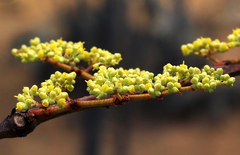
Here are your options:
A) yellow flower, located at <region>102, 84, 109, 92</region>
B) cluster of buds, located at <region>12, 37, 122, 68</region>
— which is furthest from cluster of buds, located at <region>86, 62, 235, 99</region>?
cluster of buds, located at <region>12, 37, 122, 68</region>

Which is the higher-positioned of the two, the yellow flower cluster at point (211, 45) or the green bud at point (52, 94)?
the yellow flower cluster at point (211, 45)

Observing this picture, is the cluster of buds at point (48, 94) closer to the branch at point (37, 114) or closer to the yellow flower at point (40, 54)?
the branch at point (37, 114)

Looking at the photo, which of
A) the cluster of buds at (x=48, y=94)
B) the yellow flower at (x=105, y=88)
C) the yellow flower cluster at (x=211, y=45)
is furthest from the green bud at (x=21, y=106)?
the yellow flower cluster at (x=211, y=45)

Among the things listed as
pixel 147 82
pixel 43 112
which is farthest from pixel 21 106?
pixel 147 82

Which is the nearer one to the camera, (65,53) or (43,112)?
(43,112)

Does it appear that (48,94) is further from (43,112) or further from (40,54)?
(40,54)

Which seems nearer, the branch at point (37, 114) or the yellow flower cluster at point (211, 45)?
the branch at point (37, 114)

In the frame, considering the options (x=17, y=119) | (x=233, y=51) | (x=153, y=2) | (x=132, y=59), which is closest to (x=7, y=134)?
(x=17, y=119)

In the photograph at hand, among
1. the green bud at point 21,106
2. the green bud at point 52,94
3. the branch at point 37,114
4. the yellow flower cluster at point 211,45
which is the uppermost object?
the yellow flower cluster at point 211,45

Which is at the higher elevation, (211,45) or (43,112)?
(211,45)
